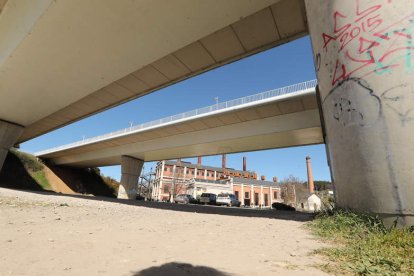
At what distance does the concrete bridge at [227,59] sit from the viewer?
4086 mm

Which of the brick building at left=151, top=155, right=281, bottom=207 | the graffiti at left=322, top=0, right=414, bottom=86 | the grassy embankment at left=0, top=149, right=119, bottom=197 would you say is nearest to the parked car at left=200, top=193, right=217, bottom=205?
the grassy embankment at left=0, top=149, right=119, bottom=197

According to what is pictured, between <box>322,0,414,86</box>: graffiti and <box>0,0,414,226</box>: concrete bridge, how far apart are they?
0.06 ft

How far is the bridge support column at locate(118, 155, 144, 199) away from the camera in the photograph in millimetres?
32406

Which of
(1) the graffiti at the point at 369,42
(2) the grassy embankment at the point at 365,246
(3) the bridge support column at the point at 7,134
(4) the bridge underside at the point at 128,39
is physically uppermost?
(4) the bridge underside at the point at 128,39

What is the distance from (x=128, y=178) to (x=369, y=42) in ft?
107

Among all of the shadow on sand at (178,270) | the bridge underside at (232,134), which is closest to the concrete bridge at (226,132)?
the bridge underside at (232,134)

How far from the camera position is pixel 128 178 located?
33031mm

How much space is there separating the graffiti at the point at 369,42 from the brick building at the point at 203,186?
5940 centimetres

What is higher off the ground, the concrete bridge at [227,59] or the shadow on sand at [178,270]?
the concrete bridge at [227,59]

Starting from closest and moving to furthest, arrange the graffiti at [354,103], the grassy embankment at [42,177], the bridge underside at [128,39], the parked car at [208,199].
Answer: the graffiti at [354,103]
the bridge underside at [128,39]
the grassy embankment at [42,177]
the parked car at [208,199]

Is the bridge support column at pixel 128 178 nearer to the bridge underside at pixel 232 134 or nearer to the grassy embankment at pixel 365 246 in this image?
the bridge underside at pixel 232 134

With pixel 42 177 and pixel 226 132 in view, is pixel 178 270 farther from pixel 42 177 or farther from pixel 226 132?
pixel 42 177

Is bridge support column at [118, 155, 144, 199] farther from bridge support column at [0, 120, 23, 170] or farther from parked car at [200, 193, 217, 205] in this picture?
bridge support column at [0, 120, 23, 170]

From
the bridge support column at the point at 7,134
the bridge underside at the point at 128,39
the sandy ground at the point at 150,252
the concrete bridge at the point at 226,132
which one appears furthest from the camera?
the bridge support column at the point at 7,134
